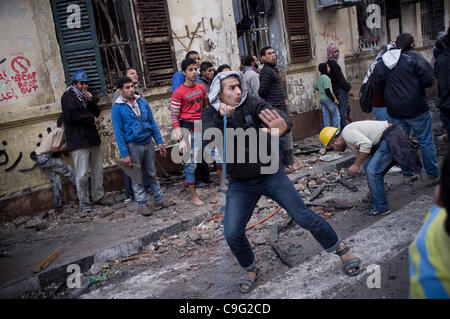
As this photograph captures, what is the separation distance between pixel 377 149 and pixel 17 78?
554 centimetres

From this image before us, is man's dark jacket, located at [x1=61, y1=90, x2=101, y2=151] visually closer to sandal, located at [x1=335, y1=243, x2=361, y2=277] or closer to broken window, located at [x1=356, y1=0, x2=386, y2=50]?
sandal, located at [x1=335, y1=243, x2=361, y2=277]

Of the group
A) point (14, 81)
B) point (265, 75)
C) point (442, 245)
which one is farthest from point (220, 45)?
point (442, 245)

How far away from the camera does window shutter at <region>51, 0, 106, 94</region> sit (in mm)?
6703

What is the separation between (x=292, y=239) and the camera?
4.68 meters

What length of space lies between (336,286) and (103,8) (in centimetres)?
648

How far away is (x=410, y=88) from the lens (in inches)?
215

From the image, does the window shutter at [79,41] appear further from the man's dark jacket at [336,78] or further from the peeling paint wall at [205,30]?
the man's dark jacket at [336,78]

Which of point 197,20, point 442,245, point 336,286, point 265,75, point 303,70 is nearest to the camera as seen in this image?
point 442,245

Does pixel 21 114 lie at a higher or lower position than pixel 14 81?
lower

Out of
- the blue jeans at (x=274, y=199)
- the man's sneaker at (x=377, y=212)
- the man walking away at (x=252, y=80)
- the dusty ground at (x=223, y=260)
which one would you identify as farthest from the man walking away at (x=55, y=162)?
the man's sneaker at (x=377, y=212)

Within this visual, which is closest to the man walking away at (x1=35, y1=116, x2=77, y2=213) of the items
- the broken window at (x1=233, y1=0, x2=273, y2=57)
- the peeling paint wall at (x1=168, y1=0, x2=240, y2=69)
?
the peeling paint wall at (x1=168, y1=0, x2=240, y2=69)

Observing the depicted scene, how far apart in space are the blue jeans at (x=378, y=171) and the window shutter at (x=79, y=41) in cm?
479

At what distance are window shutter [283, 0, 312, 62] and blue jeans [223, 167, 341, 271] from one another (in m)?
7.13

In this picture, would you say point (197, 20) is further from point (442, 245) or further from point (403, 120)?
point (442, 245)
